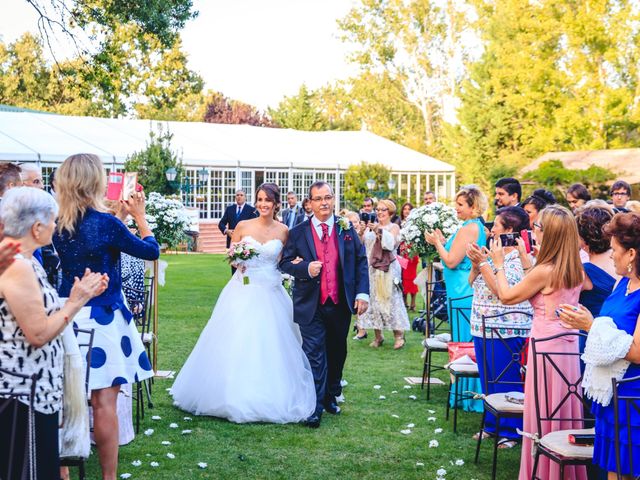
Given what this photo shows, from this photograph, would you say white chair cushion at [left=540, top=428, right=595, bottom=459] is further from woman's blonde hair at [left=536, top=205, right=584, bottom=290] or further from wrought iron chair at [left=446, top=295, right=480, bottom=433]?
wrought iron chair at [left=446, top=295, right=480, bottom=433]

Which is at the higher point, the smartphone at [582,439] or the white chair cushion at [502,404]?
the smartphone at [582,439]

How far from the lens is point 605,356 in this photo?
359cm

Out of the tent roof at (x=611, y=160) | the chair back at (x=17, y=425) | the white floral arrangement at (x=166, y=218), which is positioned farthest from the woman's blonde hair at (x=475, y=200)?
the tent roof at (x=611, y=160)

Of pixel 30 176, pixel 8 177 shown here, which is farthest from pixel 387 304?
pixel 8 177

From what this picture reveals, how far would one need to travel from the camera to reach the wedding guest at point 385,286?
10414mm

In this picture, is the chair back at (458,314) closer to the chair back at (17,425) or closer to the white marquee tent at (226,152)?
the chair back at (17,425)

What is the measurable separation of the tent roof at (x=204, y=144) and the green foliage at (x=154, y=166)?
1.89 meters

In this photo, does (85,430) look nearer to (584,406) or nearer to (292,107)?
(584,406)

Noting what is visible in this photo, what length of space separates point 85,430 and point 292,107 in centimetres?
5290

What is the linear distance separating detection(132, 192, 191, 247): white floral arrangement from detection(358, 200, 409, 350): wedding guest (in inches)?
136

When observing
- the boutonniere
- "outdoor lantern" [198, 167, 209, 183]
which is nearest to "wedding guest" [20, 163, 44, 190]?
the boutonniere

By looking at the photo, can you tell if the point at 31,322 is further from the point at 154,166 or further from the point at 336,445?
the point at 154,166

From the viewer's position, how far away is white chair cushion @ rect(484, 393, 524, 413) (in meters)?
5.03

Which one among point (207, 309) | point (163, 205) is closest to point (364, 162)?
point (207, 309)
